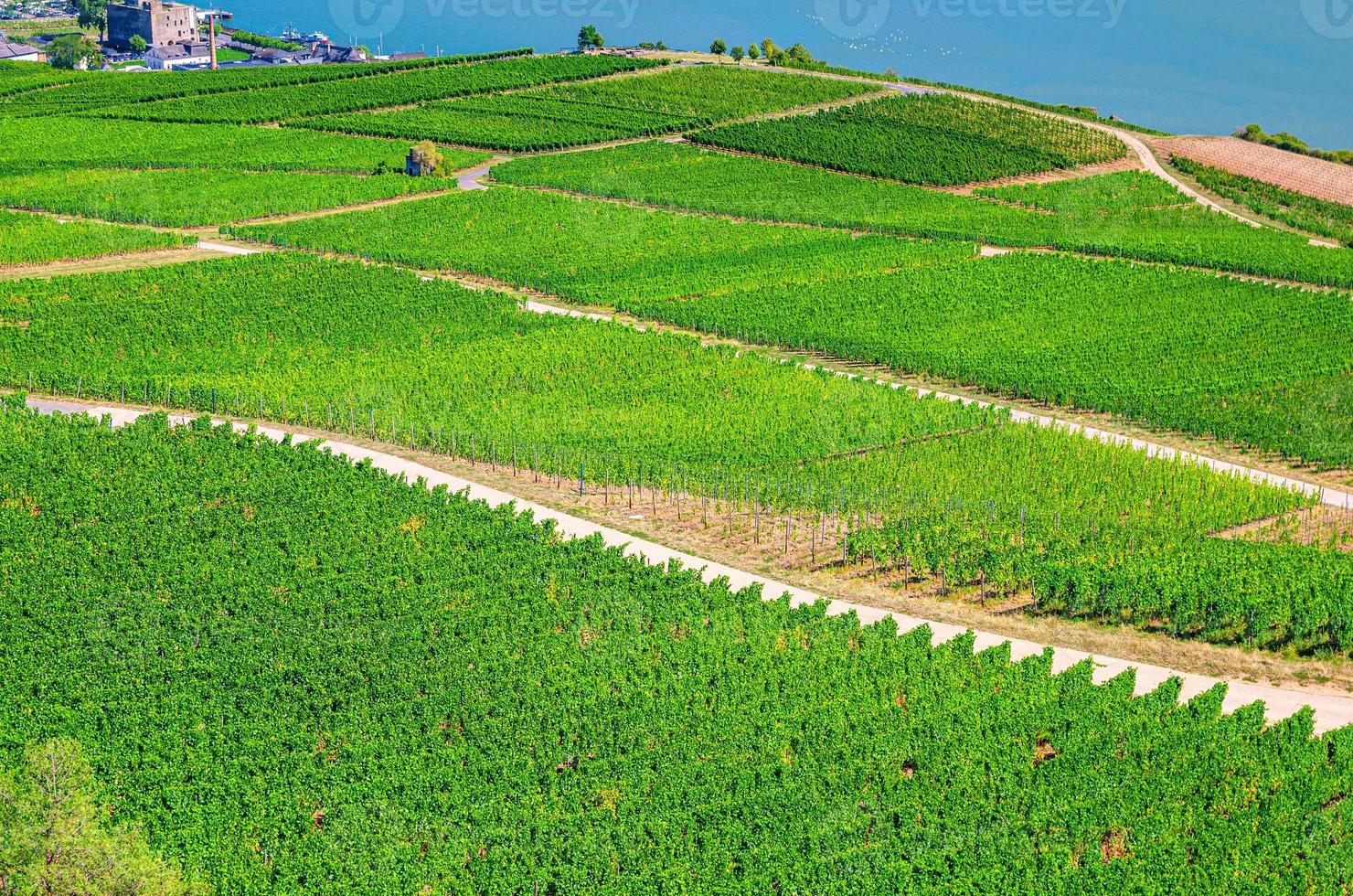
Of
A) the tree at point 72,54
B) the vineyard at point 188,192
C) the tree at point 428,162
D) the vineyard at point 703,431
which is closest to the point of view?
the vineyard at point 703,431

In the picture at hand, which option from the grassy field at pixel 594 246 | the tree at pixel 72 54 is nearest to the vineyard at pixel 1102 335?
the grassy field at pixel 594 246

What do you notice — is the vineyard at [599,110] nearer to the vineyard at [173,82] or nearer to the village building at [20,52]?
the vineyard at [173,82]

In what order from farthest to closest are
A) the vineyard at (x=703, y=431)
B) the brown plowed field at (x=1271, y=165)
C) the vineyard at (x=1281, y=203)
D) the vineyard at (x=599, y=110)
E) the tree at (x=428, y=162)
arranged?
1. the vineyard at (x=599, y=110)
2. the brown plowed field at (x=1271, y=165)
3. the tree at (x=428, y=162)
4. the vineyard at (x=1281, y=203)
5. the vineyard at (x=703, y=431)

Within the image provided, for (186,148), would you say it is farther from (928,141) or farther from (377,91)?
(928,141)

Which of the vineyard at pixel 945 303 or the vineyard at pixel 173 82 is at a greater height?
the vineyard at pixel 173 82

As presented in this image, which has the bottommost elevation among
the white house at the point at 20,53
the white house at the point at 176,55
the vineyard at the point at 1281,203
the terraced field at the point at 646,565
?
the terraced field at the point at 646,565

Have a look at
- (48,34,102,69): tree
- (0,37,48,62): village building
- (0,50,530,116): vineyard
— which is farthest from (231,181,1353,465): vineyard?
(0,37,48,62): village building

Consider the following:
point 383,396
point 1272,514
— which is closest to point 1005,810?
point 1272,514

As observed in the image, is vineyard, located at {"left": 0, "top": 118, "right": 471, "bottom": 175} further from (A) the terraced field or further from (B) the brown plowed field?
(B) the brown plowed field
